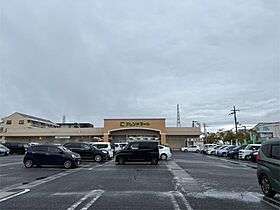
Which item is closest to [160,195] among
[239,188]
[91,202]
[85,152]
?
[91,202]

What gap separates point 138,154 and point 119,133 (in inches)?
1740

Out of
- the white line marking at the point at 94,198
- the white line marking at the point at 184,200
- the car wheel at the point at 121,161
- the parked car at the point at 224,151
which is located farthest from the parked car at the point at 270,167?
A: the parked car at the point at 224,151

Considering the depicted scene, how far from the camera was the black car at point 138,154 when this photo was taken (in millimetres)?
23109

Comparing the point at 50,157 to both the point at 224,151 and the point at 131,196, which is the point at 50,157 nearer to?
the point at 131,196

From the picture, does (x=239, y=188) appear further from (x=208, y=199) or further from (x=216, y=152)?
(x=216, y=152)

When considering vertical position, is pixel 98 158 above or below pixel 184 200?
above

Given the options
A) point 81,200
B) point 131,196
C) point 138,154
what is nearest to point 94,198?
point 81,200

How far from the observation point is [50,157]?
2041 centimetres

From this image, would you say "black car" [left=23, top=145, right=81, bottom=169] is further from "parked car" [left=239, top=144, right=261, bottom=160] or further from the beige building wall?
the beige building wall

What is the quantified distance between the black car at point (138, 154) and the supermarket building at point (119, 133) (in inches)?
1479

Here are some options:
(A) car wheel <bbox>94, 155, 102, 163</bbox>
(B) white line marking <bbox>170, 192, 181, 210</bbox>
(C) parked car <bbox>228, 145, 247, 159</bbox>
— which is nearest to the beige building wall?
(C) parked car <bbox>228, 145, 247, 159</bbox>

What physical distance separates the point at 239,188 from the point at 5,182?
9.08 m

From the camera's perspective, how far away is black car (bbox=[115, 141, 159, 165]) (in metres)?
23.1

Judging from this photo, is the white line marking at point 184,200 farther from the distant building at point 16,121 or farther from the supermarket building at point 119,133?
the distant building at point 16,121
